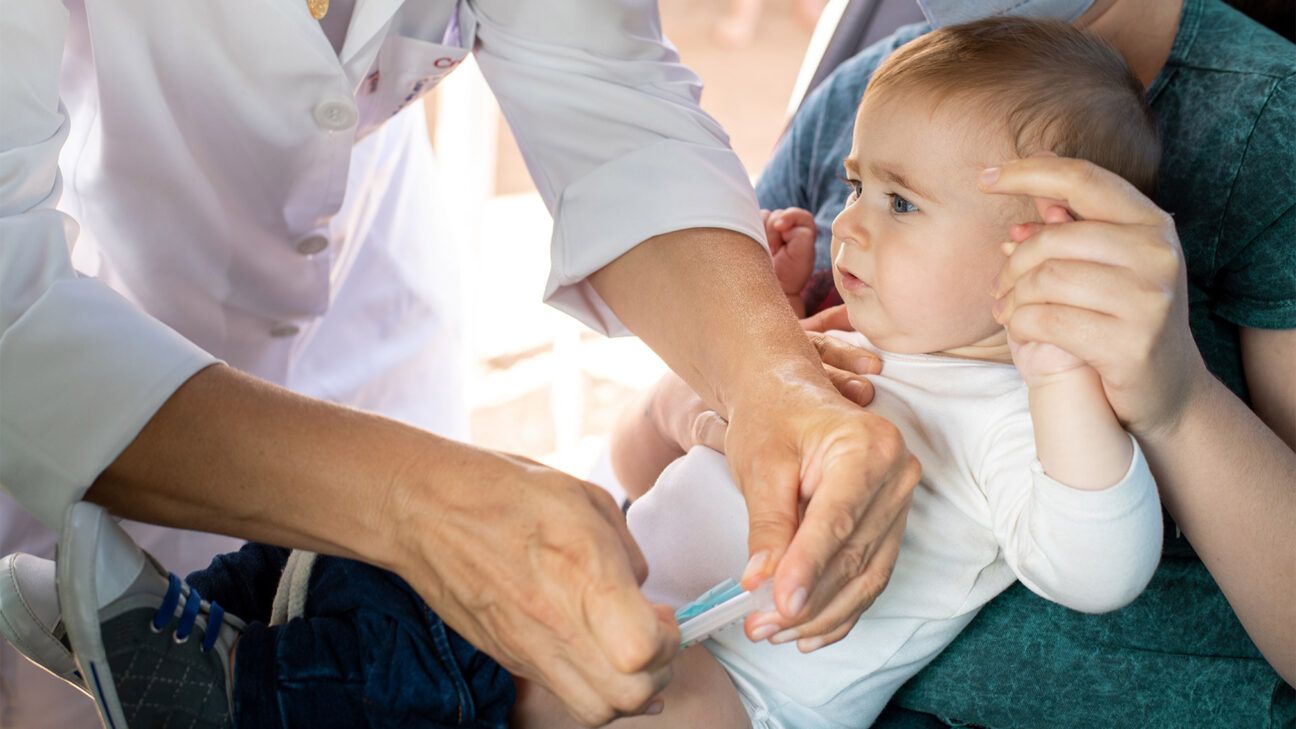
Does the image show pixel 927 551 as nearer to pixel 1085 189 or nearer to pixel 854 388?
pixel 854 388

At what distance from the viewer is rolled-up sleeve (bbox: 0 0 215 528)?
0.96 metres

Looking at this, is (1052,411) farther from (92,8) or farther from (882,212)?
(92,8)

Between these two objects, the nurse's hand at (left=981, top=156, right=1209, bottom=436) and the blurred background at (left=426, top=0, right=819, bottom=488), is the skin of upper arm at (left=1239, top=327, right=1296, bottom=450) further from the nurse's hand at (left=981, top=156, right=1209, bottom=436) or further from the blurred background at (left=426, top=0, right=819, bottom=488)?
the blurred background at (left=426, top=0, right=819, bottom=488)

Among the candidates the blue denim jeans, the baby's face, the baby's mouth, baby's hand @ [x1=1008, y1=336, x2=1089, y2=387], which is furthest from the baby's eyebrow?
the blue denim jeans

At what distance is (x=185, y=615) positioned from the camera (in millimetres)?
1037

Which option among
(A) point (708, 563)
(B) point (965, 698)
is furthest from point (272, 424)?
(B) point (965, 698)

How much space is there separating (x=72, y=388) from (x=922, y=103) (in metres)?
0.83

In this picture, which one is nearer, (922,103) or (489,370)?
(922,103)

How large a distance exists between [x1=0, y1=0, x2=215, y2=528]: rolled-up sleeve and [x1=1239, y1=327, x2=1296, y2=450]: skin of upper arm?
106 centimetres

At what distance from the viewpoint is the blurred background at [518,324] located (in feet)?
9.57

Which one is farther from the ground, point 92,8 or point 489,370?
point 92,8

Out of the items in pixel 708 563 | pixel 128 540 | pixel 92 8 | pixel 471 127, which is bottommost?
pixel 471 127

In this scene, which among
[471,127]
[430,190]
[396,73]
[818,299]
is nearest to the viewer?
[396,73]

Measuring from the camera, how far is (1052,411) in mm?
1026
